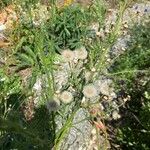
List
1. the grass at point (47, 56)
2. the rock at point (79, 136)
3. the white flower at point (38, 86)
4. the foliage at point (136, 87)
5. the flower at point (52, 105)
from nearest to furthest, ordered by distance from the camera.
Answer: the flower at point (52, 105) → the foliage at point (136, 87) → the rock at point (79, 136) → the grass at point (47, 56) → the white flower at point (38, 86)

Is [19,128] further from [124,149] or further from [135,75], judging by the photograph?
[135,75]

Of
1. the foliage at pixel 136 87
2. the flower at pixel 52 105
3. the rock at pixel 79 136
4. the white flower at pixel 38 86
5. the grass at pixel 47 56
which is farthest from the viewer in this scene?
the white flower at pixel 38 86

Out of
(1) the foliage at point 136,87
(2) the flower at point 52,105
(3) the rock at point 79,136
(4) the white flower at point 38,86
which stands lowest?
(3) the rock at point 79,136

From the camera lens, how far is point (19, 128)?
1.29m

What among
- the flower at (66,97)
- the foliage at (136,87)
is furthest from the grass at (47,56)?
the flower at (66,97)

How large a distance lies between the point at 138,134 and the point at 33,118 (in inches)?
36.6

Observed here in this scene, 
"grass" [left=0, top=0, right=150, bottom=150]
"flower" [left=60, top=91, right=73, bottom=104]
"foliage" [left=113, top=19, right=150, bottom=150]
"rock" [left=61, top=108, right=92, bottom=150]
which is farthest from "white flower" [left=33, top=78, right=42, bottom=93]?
"flower" [left=60, top=91, right=73, bottom=104]

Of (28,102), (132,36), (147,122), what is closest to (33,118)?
(28,102)

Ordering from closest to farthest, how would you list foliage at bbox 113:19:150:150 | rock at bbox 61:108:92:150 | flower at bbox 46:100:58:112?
flower at bbox 46:100:58:112 < foliage at bbox 113:19:150:150 < rock at bbox 61:108:92:150

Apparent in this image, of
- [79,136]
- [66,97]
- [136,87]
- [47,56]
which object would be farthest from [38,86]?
[66,97]

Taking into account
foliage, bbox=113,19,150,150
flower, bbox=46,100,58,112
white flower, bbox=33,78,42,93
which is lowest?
white flower, bbox=33,78,42,93

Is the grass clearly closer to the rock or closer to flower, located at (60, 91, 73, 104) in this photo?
the rock

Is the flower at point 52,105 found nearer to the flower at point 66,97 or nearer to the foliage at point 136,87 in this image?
the flower at point 66,97

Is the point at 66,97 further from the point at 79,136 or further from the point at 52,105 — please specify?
the point at 79,136
